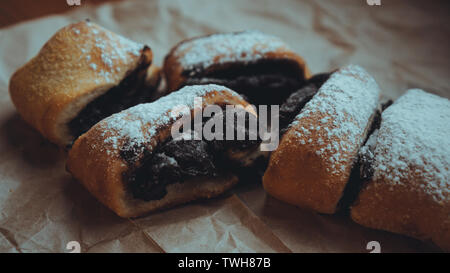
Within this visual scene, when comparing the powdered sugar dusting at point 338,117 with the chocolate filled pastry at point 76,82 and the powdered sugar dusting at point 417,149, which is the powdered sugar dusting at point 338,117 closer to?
the powdered sugar dusting at point 417,149

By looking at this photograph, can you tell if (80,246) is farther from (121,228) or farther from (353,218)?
(353,218)

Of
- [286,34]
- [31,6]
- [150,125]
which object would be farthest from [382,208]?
[31,6]

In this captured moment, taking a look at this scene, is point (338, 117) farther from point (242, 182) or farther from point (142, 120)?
point (142, 120)

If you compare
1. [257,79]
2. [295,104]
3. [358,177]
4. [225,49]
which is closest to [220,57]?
[225,49]

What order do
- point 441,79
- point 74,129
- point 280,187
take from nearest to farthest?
point 280,187 < point 74,129 < point 441,79

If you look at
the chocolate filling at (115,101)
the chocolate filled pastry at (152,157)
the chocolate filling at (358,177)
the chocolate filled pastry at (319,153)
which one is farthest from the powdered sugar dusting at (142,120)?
the chocolate filling at (358,177)
